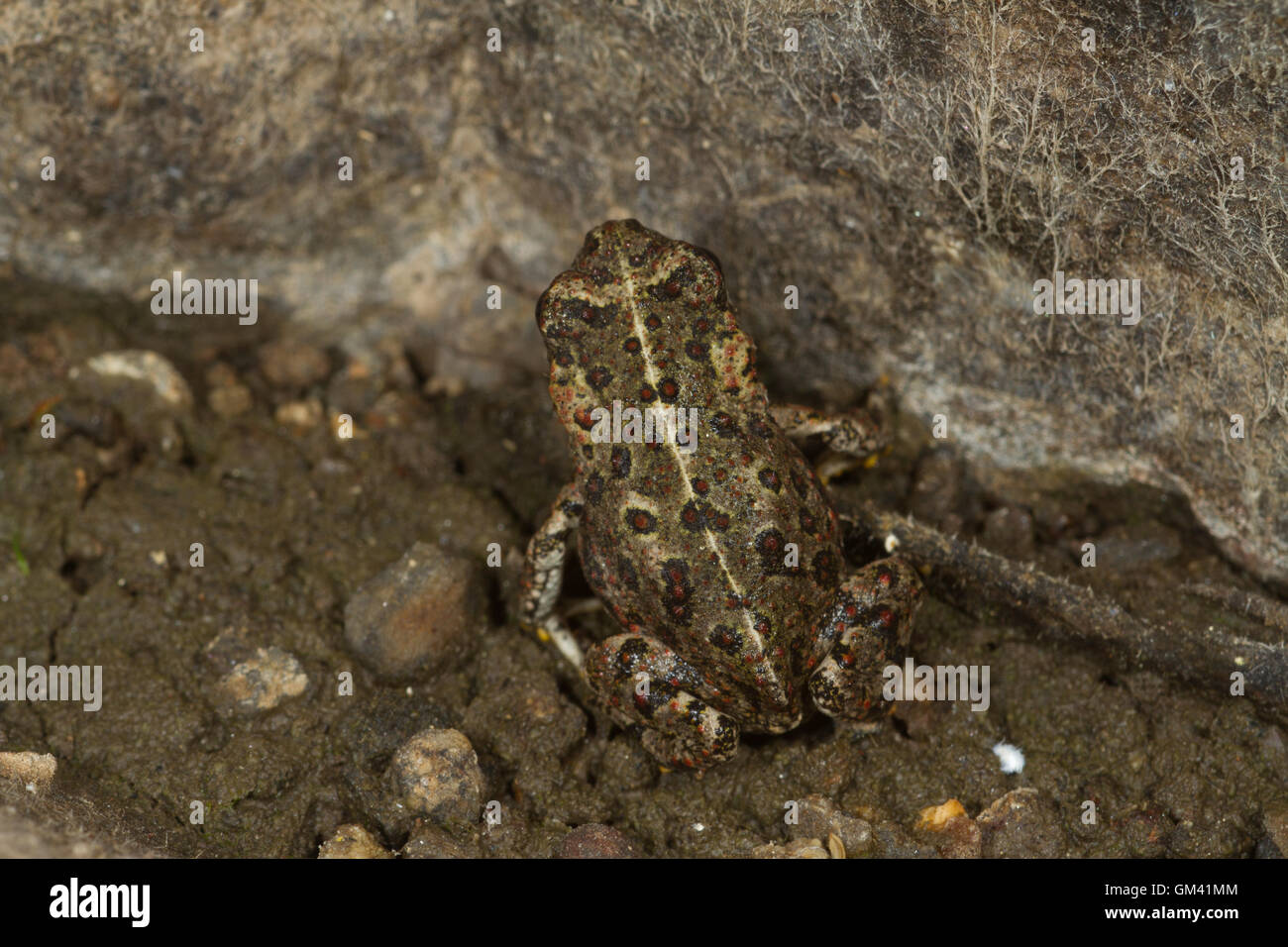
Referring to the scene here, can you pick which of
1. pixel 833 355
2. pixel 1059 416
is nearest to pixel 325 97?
pixel 833 355

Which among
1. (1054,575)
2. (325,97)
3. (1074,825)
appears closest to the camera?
(1074,825)

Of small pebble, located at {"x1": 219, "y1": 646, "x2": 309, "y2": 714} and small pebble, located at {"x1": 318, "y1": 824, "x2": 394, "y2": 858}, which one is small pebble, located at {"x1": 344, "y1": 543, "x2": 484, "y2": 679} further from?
small pebble, located at {"x1": 318, "y1": 824, "x2": 394, "y2": 858}

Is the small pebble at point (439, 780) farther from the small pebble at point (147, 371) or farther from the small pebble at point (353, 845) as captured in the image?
the small pebble at point (147, 371)

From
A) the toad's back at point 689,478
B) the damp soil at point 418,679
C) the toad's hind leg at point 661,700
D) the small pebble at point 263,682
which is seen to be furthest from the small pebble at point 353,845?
the toad's back at point 689,478

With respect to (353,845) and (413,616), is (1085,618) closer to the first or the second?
(413,616)

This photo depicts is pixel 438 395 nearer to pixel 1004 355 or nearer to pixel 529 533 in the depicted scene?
pixel 529 533

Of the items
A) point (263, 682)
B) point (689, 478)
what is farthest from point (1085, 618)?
point (263, 682)
